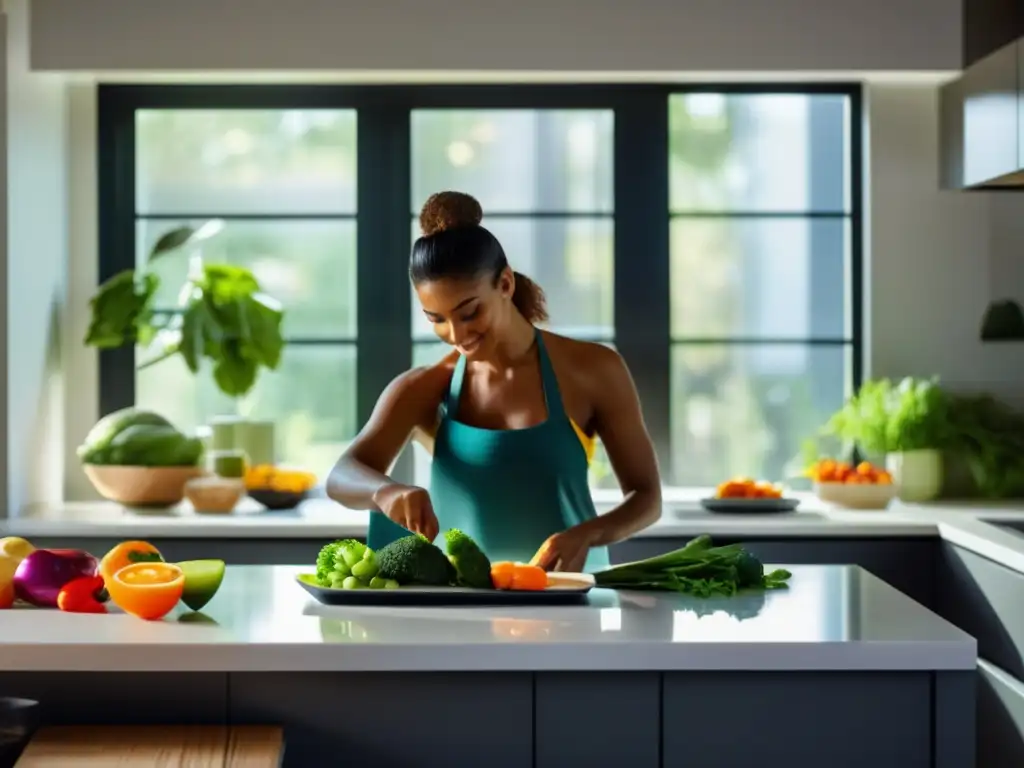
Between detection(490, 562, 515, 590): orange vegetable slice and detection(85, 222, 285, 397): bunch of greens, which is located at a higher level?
detection(85, 222, 285, 397): bunch of greens

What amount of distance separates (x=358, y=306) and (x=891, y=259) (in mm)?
1750

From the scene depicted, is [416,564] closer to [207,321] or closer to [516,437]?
[516,437]

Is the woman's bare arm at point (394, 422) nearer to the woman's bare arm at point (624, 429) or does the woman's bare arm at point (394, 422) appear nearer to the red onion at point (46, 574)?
the woman's bare arm at point (624, 429)

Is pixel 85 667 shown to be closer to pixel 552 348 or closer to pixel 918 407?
pixel 552 348

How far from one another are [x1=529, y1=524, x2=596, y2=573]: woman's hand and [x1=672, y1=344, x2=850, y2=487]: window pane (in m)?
2.13

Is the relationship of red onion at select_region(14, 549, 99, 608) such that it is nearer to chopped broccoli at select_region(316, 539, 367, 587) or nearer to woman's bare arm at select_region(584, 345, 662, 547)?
chopped broccoli at select_region(316, 539, 367, 587)

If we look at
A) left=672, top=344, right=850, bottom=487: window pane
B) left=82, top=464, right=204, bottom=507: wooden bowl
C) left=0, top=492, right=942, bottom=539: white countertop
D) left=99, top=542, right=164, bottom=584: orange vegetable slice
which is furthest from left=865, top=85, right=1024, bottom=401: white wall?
left=99, top=542, right=164, bottom=584: orange vegetable slice

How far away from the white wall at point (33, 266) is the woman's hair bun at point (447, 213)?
6.29ft

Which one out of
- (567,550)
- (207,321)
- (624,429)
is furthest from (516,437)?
(207,321)

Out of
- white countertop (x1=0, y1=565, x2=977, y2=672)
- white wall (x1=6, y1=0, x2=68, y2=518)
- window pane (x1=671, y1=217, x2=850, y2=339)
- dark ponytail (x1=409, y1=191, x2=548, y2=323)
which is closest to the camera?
white countertop (x1=0, y1=565, x2=977, y2=672)

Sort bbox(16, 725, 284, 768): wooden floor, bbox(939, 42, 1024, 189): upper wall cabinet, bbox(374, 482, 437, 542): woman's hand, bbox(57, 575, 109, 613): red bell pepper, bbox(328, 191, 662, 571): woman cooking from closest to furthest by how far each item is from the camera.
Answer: bbox(16, 725, 284, 768): wooden floor → bbox(57, 575, 109, 613): red bell pepper → bbox(374, 482, 437, 542): woman's hand → bbox(328, 191, 662, 571): woman cooking → bbox(939, 42, 1024, 189): upper wall cabinet

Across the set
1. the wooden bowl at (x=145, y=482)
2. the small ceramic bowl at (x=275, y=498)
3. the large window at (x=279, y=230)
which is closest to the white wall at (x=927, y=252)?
the large window at (x=279, y=230)

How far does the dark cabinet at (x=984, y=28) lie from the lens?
4637mm

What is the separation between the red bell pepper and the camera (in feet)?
8.27
